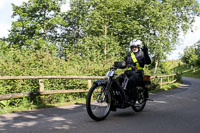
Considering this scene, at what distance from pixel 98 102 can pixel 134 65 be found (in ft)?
5.48

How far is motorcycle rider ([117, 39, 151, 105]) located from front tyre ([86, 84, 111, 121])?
0.71 meters

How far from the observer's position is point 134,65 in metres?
6.14

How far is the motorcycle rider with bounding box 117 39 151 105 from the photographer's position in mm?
5895

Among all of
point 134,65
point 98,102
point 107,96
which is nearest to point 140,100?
point 134,65

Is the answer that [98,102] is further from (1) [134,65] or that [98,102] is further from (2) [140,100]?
(2) [140,100]

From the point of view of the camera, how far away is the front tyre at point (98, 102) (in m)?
4.90

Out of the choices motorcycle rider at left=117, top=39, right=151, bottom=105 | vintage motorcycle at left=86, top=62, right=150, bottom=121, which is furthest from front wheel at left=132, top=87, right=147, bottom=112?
vintage motorcycle at left=86, top=62, right=150, bottom=121

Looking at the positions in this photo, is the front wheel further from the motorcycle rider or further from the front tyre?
the front tyre

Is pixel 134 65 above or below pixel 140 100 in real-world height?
above

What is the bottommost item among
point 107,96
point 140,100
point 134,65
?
point 140,100

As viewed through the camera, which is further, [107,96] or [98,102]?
[107,96]

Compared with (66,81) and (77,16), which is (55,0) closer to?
(77,16)

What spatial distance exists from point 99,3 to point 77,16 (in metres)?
4.72

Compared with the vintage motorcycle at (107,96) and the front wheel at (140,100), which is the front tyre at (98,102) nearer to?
the vintage motorcycle at (107,96)
